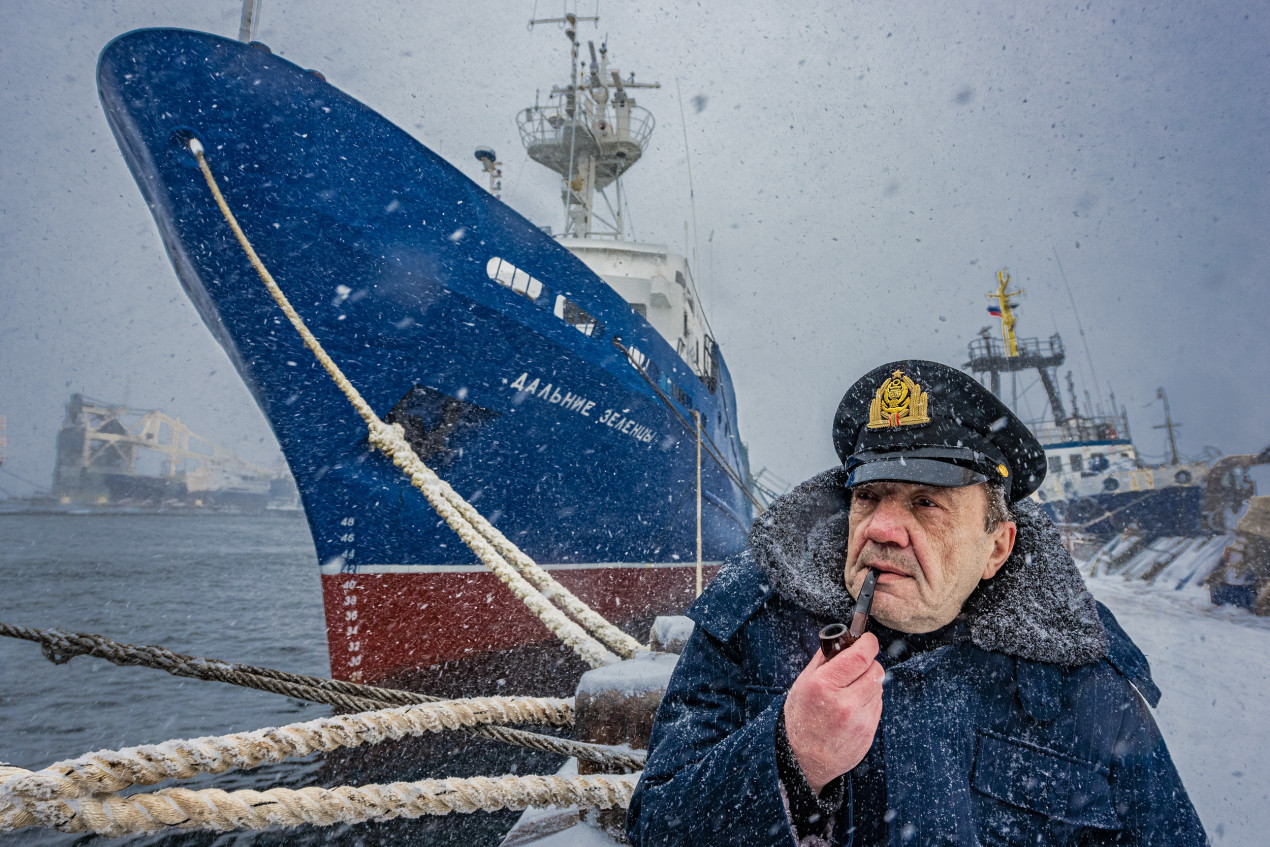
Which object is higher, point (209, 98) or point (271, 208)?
point (209, 98)

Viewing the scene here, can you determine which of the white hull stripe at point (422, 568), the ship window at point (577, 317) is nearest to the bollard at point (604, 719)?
A: the white hull stripe at point (422, 568)

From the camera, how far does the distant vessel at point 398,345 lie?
4.49 m

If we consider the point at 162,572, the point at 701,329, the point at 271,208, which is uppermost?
the point at 701,329

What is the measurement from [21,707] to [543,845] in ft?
32.6

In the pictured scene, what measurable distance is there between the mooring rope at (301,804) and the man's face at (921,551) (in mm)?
1057

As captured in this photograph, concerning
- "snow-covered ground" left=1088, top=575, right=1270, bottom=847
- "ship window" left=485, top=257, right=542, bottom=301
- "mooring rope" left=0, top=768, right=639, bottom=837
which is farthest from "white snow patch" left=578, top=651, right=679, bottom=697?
"ship window" left=485, top=257, right=542, bottom=301

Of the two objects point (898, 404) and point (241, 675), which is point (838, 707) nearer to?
point (898, 404)

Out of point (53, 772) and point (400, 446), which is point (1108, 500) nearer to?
point (400, 446)

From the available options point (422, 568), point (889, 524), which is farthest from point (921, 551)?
point (422, 568)

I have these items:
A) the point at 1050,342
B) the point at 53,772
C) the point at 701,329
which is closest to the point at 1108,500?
the point at 1050,342

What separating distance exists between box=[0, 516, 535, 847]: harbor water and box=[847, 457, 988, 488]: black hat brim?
457cm

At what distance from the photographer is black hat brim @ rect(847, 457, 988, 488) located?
111 centimetres

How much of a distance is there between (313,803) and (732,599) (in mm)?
1249

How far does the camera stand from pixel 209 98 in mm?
4344
